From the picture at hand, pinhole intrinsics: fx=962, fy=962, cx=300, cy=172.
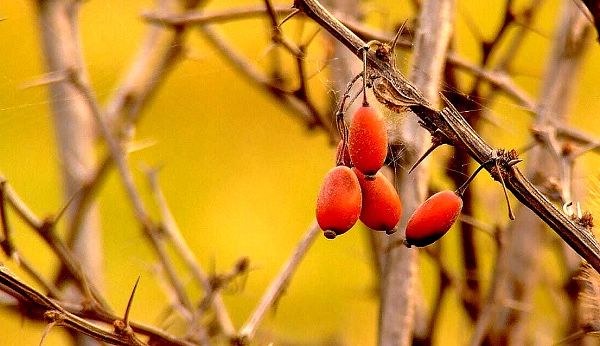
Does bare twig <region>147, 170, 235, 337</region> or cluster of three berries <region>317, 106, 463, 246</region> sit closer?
cluster of three berries <region>317, 106, 463, 246</region>

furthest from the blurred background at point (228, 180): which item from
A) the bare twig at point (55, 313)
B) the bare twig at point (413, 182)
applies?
the bare twig at point (55, 313)

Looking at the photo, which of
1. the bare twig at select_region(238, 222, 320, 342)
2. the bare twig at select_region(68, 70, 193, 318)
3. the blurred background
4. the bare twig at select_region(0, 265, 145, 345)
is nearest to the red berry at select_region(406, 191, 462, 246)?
the bare twig at select_region(0, 265, 145, 345)

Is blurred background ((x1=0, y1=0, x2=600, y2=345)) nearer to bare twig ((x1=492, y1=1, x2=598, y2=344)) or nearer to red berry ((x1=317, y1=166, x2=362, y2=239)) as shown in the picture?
bare twig ((x1=492, y1=1, x2=598, y2=344))

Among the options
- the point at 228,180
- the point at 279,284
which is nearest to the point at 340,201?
the point at 279,284

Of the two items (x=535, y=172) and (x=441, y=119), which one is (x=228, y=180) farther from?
(x=441, y=119)

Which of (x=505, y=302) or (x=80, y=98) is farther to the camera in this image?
(x=80, y=98)

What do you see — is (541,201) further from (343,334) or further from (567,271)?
(343,334)

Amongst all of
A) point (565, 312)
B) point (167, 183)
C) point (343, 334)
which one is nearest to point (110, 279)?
point (167, 183)
